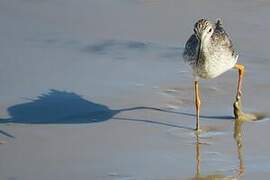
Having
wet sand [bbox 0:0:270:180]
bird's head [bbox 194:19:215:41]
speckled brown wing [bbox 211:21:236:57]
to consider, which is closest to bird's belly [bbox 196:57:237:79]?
speckled brown wing [bbox 211:21:236:57]

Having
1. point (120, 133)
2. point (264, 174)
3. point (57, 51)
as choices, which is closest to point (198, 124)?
point (120, 133)

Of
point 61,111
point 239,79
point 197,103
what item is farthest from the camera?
point 239,79

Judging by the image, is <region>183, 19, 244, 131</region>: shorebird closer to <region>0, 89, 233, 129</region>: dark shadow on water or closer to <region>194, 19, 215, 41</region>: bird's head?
<region>194, 19, 215, 41</region>: bird's head

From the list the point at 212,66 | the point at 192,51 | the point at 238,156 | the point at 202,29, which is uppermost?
the point at 202,29

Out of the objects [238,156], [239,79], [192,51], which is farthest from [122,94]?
[238,156]

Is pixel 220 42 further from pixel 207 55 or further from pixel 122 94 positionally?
pixel 122 94

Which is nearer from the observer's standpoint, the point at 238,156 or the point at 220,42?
the point at 238,156

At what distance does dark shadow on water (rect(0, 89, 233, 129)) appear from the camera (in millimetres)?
7426

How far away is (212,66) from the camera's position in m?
7.45

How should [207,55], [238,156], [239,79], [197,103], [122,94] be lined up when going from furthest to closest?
[122,94] < [239,79] < [207,55] < [197,103] < [238,156]

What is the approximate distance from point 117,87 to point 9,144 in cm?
164

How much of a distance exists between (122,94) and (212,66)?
3.37 feet

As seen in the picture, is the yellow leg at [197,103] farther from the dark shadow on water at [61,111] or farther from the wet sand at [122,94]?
the dark shadow on water at [61,111]

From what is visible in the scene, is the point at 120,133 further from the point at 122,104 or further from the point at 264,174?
the point at 264,174
